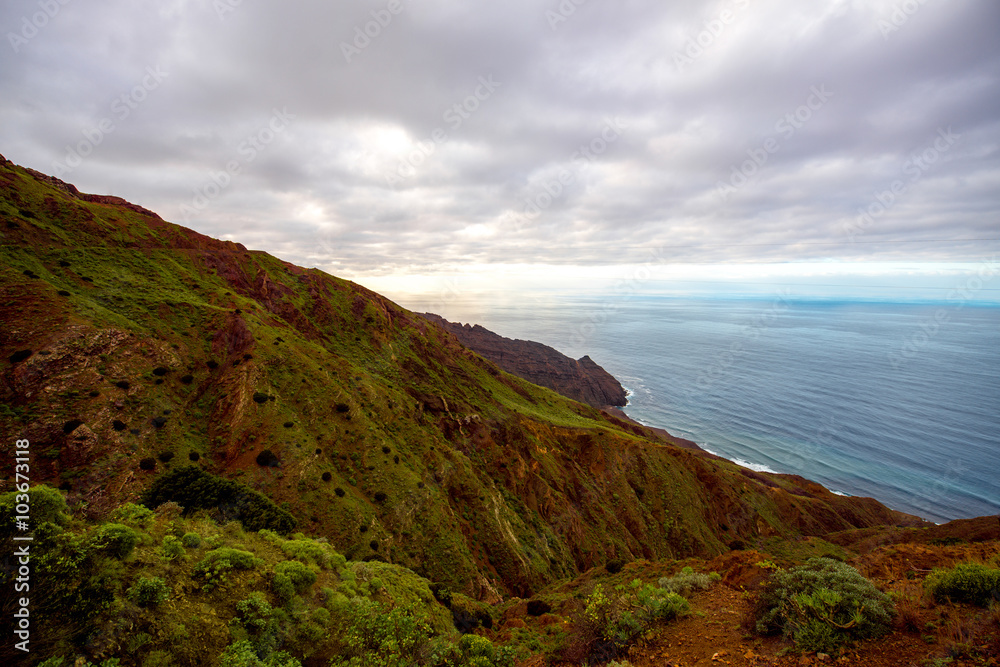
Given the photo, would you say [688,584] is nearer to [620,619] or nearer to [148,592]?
[620,619]

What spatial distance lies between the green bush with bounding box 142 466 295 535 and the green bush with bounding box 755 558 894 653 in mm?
26504

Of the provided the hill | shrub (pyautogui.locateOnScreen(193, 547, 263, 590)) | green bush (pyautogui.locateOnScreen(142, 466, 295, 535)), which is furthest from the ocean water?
shrub (pyautogui.locateOnScreen(193, 547, 263, 590))

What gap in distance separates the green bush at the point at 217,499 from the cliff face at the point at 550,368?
11628cm

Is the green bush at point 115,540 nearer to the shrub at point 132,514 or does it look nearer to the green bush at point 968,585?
the shrub at point 132,514

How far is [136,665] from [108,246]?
5396 centimetres

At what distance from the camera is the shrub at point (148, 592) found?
1141cm

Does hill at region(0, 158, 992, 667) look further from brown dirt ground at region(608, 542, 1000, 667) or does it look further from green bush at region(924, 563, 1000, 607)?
green bush at region(924, 563, 1000, 607)

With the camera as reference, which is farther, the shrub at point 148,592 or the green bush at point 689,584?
the green bush at point 689,584

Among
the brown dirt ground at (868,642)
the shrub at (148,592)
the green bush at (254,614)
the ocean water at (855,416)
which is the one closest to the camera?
the brown dirt ground at (868,642)

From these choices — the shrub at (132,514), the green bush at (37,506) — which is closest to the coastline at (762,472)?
the shrub at (132,514)

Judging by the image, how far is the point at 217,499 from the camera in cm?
2398

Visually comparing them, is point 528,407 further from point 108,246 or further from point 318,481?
point 108,246

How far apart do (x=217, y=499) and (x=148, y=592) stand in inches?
571

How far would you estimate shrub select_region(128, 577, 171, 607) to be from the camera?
449 inches
